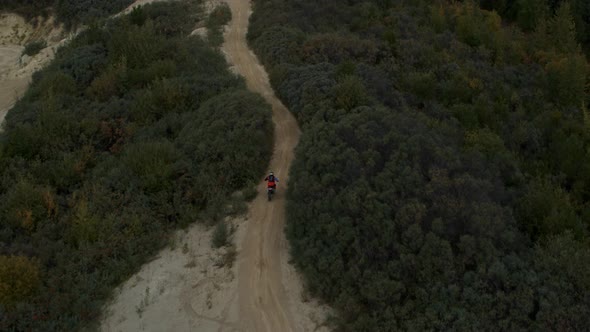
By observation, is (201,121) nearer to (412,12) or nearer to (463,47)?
(463,47)

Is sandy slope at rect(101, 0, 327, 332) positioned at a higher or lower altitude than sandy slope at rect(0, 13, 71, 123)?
higher

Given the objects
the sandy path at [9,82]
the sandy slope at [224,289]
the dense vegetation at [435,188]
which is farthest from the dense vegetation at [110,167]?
the sandy path at [9,82]

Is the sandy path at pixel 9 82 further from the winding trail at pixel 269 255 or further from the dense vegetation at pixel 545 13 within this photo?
the dense vegetation at pixel 545 13

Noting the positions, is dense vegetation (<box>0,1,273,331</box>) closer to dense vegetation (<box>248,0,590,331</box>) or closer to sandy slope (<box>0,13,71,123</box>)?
dense vegetation (<box>248,0,590,331</box>)

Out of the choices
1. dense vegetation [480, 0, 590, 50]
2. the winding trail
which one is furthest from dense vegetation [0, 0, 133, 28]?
dense vegetation [480, 0, 590, 50]

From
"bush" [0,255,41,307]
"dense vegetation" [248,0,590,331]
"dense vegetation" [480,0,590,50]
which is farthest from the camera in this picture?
"dense vegetation" [480,0,590,50]

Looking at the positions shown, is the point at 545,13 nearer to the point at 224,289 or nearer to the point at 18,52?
the point at 224,289
